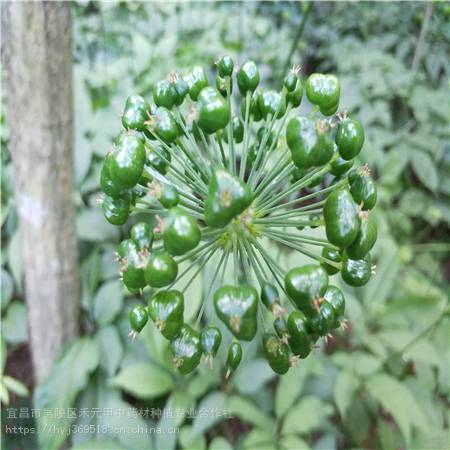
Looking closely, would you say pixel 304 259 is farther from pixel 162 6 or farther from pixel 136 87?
pixel 162 6

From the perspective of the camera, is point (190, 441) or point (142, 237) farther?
point (190, 441)

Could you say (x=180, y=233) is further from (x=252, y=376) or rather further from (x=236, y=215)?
(x=252, y=376)

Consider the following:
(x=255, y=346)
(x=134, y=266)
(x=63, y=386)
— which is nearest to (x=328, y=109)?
(x=134, y=266)

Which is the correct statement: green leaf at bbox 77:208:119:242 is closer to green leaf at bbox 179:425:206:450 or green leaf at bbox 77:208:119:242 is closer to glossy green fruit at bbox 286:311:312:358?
green leaf at bbox 179:425:206:450

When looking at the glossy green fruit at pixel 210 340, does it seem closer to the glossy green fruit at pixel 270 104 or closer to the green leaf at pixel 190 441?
the glossy green fruit at pixel 270 104

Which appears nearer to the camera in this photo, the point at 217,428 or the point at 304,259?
the point at 304,259

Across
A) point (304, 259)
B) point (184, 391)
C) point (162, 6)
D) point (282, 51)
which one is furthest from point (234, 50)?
point (184, 391)
